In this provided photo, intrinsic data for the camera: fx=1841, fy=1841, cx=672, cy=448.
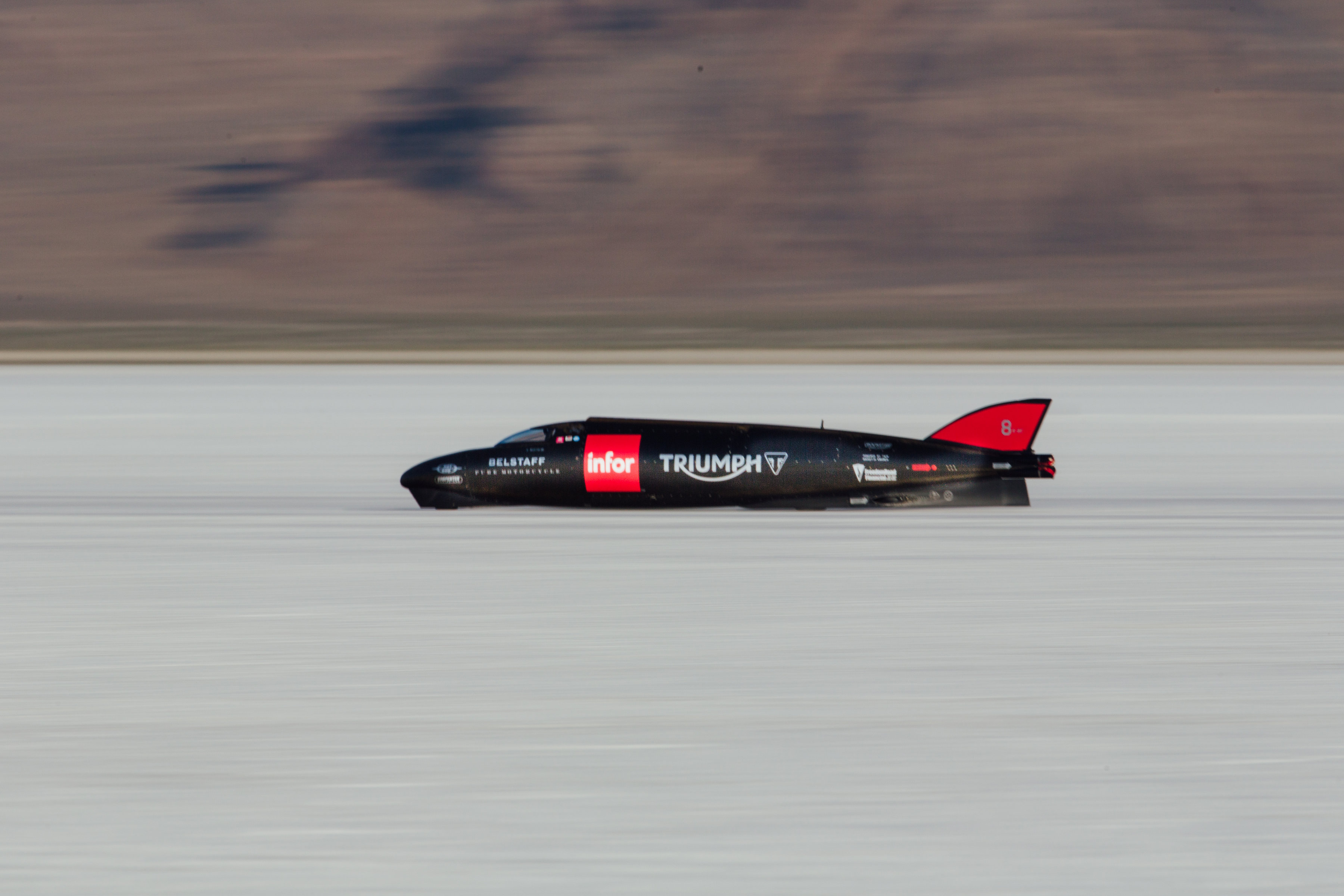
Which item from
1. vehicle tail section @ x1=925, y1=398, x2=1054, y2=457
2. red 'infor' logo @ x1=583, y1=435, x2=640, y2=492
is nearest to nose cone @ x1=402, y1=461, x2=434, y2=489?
red 'infor' logo @ x1=583, y1=435, x2=640, y2=492

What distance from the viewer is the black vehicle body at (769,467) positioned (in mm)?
16141

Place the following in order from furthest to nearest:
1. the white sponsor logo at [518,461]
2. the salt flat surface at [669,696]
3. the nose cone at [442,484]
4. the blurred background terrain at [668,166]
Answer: the blurred background terrain at [668,166] < the nose cone at [442,484] < the white sponsor logo at [518,461] < the salt flat surface at [669,696]

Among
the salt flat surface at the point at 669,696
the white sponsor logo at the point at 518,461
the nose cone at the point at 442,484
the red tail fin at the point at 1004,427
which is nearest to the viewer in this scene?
the salt flat surface at the point at 669,696

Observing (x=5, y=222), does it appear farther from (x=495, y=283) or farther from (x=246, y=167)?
(x=495, y=283)

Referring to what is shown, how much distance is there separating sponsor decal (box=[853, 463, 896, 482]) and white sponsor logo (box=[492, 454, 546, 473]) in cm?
276

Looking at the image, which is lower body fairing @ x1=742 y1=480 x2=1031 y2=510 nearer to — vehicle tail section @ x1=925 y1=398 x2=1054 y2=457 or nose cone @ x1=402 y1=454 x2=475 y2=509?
vehicle tail section @ x1=925 y1=398 x2=1054 y2=457

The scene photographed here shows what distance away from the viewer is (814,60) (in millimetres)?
99938

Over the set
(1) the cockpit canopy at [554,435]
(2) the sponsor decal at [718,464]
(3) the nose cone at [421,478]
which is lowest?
(2) the sponsor decal at [718,464]

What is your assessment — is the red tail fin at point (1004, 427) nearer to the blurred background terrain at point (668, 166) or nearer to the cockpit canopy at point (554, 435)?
the cockpit canopy at point (554, 435)

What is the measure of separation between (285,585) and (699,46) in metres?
91.2

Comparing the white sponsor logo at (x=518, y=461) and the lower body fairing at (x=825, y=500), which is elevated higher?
the white sponsor logo at (x=518, y=461)

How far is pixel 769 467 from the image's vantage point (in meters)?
16.2

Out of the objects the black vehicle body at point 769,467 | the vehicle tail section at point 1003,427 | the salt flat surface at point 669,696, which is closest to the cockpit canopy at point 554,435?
the black vehicle body at point 769,467

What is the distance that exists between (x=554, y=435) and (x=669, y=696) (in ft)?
25.4
